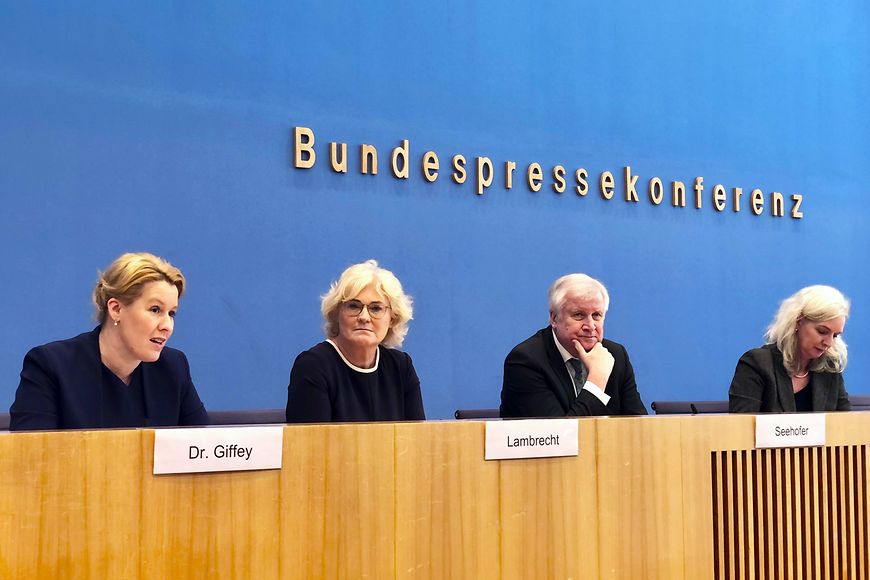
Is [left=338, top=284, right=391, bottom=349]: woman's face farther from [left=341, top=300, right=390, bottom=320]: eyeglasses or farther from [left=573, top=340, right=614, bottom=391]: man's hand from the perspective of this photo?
[left=573, top=340, right=614, bottom=391]: man's hand

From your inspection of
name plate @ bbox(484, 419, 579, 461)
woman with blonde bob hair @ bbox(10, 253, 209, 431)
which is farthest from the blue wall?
name plate @ bbox(484, 419, 579, 461)

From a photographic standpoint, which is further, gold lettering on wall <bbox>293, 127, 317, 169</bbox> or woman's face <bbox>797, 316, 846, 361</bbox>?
gold lettering on wall <bbox>293, 127, 317, 169</bbox>

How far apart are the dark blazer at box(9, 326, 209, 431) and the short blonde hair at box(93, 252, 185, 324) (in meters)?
0.08

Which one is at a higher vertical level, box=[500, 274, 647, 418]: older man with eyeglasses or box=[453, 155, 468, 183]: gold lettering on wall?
box=[453, 155, 468, 183]: gold lettering on wall

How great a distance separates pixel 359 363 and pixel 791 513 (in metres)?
1.22

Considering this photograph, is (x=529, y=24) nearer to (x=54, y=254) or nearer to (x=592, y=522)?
(x=54, y=254)

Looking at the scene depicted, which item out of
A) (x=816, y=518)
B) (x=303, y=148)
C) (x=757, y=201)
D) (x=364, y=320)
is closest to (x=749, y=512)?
(x=816, y=518)

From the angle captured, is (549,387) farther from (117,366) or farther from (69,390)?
(69,390)

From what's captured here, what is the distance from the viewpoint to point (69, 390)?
2213 mm

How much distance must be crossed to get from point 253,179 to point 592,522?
6.90ft

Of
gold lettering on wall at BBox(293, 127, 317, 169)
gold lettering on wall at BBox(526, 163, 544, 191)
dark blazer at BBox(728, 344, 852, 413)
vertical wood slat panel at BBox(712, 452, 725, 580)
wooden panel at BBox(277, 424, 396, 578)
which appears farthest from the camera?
gold lettering on wall at BBox(526, 163, 544, 191)

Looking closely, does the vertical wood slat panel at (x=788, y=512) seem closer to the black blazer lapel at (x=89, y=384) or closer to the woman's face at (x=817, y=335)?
the woman's face at (x=817, y=335)

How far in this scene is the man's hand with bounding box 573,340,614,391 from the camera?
9.61 feet

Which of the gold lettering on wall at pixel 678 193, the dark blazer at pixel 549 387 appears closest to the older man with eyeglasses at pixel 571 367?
the dark blazer at pixel 549 387
